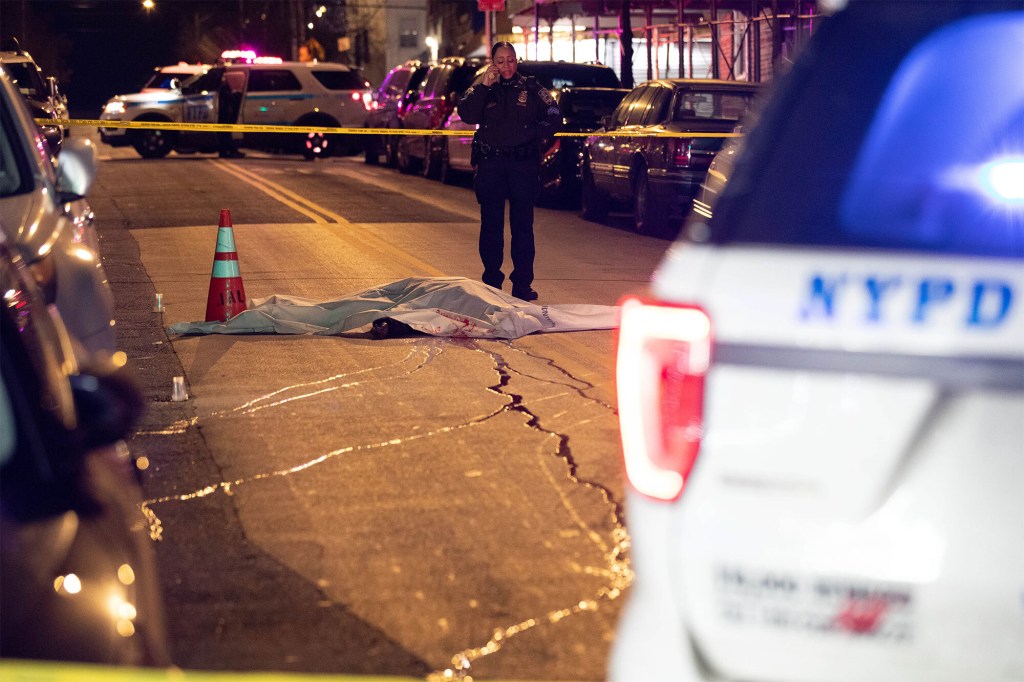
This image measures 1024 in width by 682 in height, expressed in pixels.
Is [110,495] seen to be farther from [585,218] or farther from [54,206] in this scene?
[585,218]

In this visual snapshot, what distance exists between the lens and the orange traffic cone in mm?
9953

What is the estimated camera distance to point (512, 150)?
11.2m

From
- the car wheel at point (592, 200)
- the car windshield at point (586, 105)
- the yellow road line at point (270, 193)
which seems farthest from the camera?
the car windshield at point (586, 105)

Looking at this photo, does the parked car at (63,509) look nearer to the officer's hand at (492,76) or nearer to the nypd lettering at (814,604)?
the nypd lettering at (814,604)

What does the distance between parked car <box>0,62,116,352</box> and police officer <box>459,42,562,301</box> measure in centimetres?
439

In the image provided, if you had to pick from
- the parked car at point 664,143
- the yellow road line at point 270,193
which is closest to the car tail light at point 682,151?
the parked car at point 664,143

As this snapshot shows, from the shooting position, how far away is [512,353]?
916 cm

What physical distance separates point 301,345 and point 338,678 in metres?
5.45

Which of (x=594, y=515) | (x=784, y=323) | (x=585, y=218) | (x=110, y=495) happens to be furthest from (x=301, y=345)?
(x=585, y=218)

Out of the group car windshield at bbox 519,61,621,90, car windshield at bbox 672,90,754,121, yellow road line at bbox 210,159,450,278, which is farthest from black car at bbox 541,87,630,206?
yellow road line at bbox 210,159,450,278

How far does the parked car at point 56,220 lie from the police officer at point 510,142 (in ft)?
14.4

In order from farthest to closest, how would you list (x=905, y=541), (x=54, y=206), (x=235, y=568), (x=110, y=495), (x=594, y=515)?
(x=54, y=206), (x=594, y=515), (x=235, y=568), (x=110, y=495), (x=905, y=541)

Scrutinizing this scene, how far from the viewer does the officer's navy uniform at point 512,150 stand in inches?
440

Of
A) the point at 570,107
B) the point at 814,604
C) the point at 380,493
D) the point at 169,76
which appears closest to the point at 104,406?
the point at 814,604
